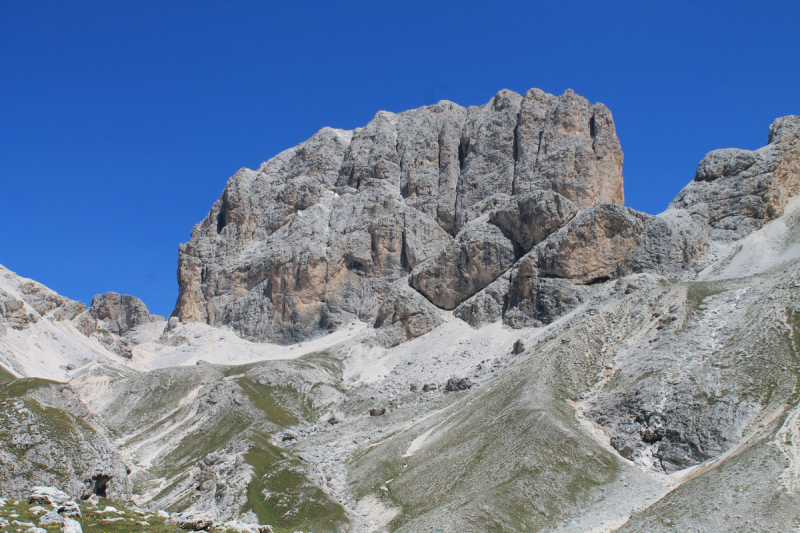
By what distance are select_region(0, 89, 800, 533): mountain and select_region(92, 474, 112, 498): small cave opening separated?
1.06 ft

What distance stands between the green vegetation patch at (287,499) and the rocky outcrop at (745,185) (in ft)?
283

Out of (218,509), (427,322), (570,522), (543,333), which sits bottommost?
(570,522)

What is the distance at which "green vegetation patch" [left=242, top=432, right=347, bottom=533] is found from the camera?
42.9m

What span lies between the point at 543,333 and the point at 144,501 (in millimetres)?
55905

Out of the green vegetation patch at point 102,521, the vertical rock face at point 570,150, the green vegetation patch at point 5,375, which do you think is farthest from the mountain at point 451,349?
the green vegetation patch at point 102,521

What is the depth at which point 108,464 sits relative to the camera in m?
44.4

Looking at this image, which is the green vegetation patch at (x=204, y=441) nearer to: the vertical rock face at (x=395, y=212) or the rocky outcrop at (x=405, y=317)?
the rocky outcrop at (x=405, y=317)

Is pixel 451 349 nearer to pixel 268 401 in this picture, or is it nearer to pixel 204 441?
pixel 268 401

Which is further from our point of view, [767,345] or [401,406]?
[401,406]

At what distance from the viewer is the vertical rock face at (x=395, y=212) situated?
394 feet

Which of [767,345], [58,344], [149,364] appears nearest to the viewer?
[767,345]

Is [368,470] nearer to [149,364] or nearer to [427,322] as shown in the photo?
[427,322]

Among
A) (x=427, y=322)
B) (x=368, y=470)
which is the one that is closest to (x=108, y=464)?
(x=368, y=470)

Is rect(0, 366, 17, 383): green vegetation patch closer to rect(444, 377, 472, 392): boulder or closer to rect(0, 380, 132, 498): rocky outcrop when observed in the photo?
rect(0, 380, 132, 498): rocky outcrop
